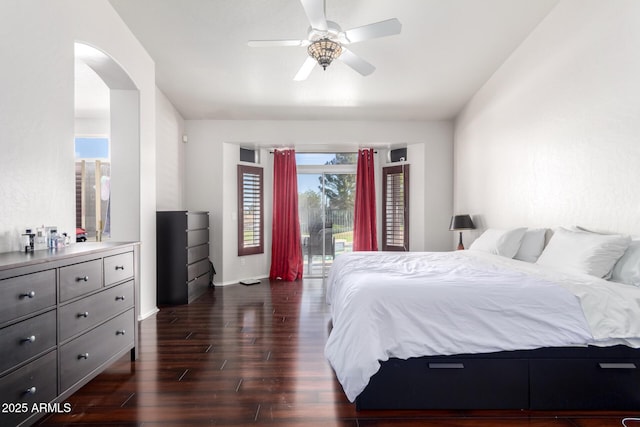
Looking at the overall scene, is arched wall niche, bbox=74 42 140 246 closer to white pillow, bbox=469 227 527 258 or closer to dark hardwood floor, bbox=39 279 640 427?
dark hardwood floor, bbox=39 279 640 427

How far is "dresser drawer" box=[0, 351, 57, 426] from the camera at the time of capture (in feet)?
4.54

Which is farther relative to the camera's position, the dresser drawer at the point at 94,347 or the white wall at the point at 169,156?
the white wall at the point at 169,156

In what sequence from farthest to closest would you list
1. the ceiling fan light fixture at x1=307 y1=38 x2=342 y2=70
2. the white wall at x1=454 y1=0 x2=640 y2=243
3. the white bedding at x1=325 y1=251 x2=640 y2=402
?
the ceiling fan light fixture at x1=307 y1=38 x2=342 y2=70, the white wall at x1=454 y1=0 x2=640 y2=243, the white bedding at x1=325 y1=251 x2=640 y2=402

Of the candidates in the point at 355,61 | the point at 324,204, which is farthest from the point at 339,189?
the point at 355,61

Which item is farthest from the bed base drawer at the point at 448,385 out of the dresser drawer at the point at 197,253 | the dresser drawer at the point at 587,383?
the dresser drawer at the point at 197,253

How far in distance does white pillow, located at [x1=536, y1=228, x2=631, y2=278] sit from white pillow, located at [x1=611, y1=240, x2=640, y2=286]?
1.3 inches

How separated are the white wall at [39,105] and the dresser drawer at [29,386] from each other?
71 cm

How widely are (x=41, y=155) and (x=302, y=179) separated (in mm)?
4273

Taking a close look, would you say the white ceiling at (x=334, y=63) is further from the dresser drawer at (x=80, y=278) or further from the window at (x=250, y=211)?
the dresser drawer at (x=80, y=278)

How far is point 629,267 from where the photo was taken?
2.07 meters

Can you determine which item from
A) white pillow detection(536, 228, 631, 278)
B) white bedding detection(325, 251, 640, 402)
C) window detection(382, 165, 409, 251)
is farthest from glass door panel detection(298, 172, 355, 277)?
white bedding detection(325, 251, 640, 402)

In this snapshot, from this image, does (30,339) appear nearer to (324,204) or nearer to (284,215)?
(284,215)

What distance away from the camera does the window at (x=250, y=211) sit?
558 centimetres

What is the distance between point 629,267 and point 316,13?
2.71 metres
